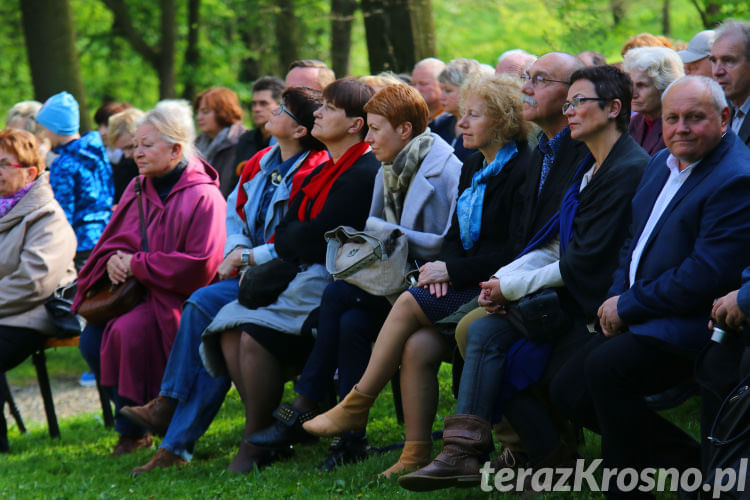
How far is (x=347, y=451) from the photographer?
5.61 metres

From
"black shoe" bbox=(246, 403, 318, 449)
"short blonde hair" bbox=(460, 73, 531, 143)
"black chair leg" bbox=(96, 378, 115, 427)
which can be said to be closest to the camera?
"short blonde hair" bbox=(460, 73, 531, 143)

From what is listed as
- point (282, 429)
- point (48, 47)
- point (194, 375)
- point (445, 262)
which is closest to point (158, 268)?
point (194, 375)

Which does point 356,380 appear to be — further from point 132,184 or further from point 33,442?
point 33,442

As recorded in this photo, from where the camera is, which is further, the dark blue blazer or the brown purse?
the brown purse

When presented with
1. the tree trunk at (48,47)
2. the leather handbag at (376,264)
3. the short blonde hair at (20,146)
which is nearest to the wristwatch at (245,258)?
the leather handbag at (376,264)

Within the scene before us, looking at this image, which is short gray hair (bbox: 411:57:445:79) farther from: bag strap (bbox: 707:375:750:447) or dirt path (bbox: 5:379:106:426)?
bag strap (bbox: 707:375:750:447)

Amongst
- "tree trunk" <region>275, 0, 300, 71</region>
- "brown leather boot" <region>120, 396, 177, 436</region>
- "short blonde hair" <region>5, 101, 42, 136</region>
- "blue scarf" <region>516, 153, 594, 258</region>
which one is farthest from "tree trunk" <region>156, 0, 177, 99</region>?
"blue scarf" <region>516, 153, 594, 258</region>

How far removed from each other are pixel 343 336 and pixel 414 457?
0.77m

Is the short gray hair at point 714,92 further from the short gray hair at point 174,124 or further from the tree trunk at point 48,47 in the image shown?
the tree trunk at point 48,47

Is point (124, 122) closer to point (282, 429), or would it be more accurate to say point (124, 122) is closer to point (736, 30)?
point (282, 429)

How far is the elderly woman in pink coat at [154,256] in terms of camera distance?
A: 6539mm

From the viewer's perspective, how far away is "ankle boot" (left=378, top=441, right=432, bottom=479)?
5102 mm

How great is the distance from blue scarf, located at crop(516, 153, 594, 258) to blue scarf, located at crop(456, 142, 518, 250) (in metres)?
0.39

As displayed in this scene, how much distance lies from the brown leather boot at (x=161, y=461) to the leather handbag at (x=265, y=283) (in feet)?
3.38
